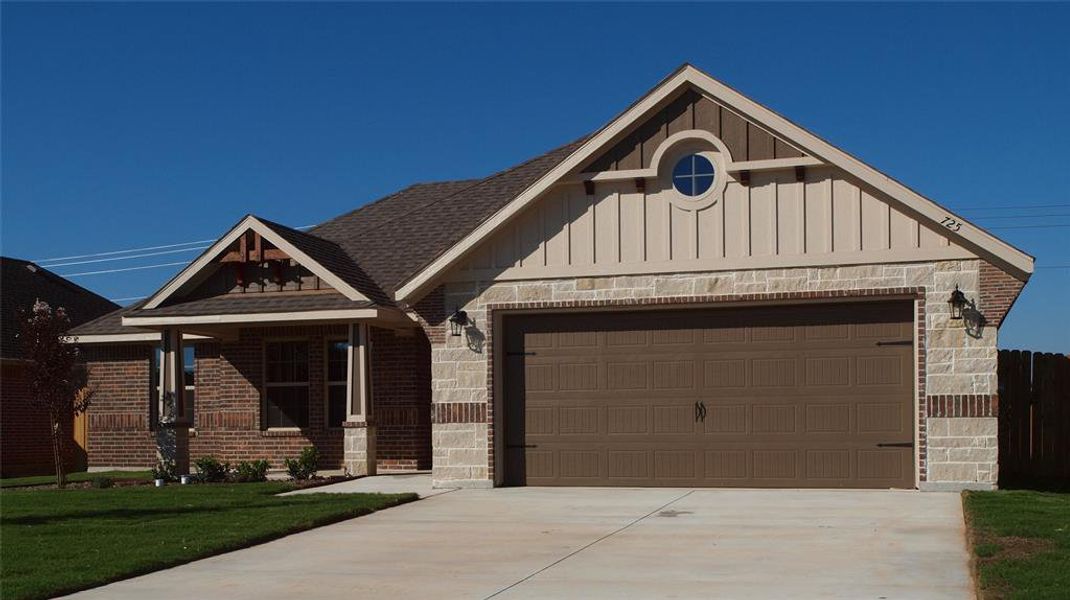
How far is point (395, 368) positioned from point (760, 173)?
793cm

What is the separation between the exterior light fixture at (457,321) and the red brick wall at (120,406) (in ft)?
31.6

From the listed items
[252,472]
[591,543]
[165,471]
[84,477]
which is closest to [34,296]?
[84,477]

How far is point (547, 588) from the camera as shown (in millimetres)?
9414

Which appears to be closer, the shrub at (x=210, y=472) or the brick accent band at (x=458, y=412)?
the brick accent band at (x=458, y=412)

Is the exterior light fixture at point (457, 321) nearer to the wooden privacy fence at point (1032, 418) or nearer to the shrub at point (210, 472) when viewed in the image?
the shrub at point (210, 472)

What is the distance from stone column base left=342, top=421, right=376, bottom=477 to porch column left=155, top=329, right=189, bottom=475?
2977mm

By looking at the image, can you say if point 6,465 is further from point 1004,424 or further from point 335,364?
point 1004,424

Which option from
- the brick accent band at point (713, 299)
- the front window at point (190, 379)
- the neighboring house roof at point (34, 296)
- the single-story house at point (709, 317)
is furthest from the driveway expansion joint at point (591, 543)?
the neighboring house roof at point (34, 296)

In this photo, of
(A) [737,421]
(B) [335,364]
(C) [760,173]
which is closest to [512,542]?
(A) [737,421]

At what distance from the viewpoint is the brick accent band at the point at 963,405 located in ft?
51.6

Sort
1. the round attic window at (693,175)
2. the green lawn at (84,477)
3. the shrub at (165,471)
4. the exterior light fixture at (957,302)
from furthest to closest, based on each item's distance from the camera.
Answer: the green lawn at (84,477), the shrub at (165,471), the round attic window at (693,175), the exterior light fixture at (957,302)

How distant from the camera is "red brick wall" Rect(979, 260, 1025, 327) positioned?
15633 millimetres

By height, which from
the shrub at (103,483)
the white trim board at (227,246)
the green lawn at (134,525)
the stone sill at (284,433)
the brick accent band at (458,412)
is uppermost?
the white trim board at (227,246)

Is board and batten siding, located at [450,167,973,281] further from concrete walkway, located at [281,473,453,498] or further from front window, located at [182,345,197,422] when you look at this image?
front window, located at [182,345,197,422]
